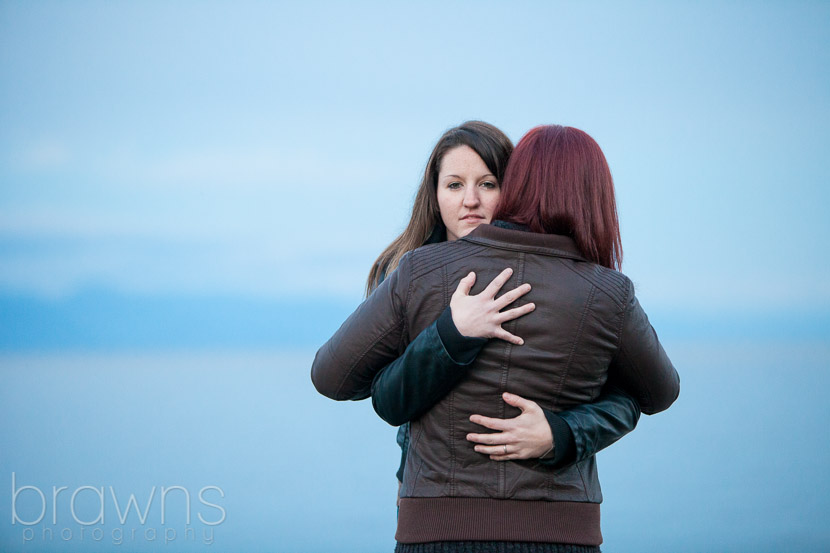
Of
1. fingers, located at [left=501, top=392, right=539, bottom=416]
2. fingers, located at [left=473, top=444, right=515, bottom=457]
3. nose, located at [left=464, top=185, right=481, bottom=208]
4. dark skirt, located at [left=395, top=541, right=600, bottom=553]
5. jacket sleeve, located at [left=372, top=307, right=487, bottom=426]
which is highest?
nose, located at [left=464, top=185, right=481, bottom=208]

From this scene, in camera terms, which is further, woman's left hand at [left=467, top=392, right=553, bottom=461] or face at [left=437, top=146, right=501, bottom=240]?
face at [left=437, top=146, right=501, bottom=240]

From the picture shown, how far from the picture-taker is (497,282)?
112 cm

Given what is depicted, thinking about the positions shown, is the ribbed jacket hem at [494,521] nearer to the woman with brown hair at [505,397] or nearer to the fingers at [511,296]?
the woman with brown hair at [505,397]

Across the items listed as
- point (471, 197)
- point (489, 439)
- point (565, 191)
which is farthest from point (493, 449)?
point (471, 197)

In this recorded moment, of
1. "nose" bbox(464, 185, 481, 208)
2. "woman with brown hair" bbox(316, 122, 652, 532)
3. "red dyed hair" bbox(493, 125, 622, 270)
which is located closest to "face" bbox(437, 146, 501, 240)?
"nose" bbox(464, 185, 481, 208)

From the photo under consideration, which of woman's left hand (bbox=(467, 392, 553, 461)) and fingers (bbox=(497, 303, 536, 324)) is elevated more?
fingers (bbox=(497, 303, 536, 324))

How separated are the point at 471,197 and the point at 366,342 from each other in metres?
0.57

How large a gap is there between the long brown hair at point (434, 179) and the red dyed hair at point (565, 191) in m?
0.44

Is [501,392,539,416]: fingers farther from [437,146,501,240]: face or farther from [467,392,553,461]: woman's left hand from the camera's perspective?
[437,146,501,240]: face

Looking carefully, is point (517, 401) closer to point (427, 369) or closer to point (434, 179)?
point (427, 369)

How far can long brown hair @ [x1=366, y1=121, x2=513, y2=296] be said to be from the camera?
1.66m

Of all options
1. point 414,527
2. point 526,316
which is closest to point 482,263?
point 526,316

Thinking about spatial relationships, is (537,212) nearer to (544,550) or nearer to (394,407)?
(394,407)

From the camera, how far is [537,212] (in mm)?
1162
